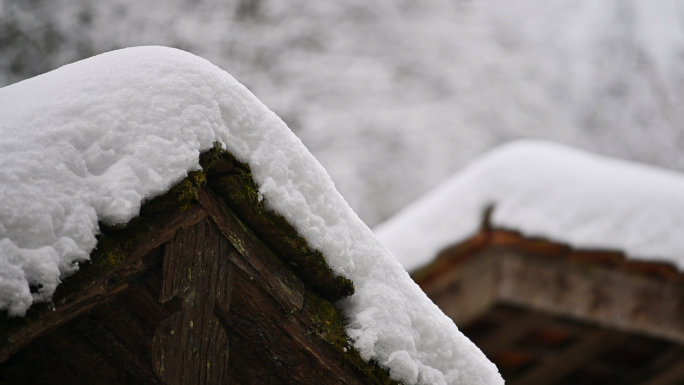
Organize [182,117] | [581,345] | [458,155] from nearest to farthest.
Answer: [182,117] < [581,345] < [458,155]

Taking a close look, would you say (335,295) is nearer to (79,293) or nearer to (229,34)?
(79,293)

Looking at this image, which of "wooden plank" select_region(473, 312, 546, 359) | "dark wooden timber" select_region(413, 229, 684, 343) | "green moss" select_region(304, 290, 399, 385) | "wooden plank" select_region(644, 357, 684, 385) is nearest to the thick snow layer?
"green moss" select_region(304, 290, 399, 385)

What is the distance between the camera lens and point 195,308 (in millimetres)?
884

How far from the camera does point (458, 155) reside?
1107cm

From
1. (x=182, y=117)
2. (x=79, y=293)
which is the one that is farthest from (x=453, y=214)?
(x=79, y=293)

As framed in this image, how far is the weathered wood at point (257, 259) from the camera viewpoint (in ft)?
2.89

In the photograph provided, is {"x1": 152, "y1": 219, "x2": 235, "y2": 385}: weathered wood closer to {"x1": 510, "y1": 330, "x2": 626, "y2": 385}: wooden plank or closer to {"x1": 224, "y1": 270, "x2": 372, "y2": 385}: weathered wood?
{"x1": 224, "y1": 270, "x2": 372, "y2": 385}: weathered wood

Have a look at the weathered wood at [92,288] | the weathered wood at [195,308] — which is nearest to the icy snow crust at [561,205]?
the weathered wood at [195,308]

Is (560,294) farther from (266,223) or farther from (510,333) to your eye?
(266,223)

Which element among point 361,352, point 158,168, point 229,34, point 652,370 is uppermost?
point 229,34

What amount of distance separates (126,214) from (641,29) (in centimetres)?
1305

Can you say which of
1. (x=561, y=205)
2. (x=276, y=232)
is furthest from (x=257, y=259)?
(x=561, y=205)

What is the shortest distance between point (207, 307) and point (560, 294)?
1.92 metres

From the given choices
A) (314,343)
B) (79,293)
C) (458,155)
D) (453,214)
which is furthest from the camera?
(458,155)
